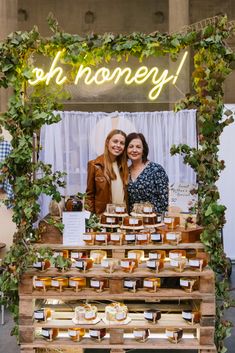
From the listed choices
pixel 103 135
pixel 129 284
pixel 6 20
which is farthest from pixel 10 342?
pixel 6 20

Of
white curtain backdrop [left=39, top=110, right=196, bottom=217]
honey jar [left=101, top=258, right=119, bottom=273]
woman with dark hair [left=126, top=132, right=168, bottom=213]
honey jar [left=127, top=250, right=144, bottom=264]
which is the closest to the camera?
honey jar [left=101, top=258, right=119, bottom=273]

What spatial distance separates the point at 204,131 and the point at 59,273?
1512mm

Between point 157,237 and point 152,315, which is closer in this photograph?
point 152,315

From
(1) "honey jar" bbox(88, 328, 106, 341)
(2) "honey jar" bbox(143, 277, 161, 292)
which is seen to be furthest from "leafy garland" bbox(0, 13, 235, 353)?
(1) "honey jar" bbox(88, 328, 106, 341)

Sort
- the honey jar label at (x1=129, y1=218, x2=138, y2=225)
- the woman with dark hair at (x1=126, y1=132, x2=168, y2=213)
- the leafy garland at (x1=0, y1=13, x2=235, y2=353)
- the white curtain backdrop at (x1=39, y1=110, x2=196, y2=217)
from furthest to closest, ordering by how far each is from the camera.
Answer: the white curtain backdrop at (x1=39, y1=110, x2=196, y2=217), the woman with dark hair at (x1=126, y1=132, x2=168, y2=213), the honey jar label at (x1=129, y1=218, x2=138, y2=225), the leafy garland at (x1=0, y1=13, x2=235, y2=353)

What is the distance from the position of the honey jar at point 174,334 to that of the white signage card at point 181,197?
162cm

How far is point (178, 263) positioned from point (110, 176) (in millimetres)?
2059

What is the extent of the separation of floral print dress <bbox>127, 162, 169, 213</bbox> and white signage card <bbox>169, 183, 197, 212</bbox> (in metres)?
0.14

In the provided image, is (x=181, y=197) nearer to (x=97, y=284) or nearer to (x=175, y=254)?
(x=175, y=254)

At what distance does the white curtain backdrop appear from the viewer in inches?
335

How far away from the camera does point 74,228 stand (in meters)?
4.11

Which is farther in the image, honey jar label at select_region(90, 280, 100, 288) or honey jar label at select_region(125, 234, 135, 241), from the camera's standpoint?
honey jar label at select_region(125, 234, 135, 241)

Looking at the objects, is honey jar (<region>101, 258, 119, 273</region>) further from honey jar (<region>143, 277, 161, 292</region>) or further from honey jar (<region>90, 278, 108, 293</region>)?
honey jar (<region>143, 277, 161, 292</region>)

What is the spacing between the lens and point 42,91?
4.11 metres
